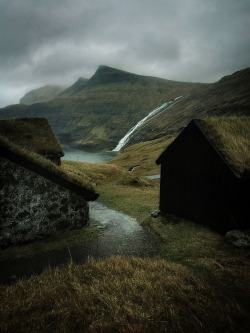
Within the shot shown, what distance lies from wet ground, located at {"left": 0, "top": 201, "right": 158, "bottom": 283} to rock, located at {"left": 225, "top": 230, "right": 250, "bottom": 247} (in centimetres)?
373

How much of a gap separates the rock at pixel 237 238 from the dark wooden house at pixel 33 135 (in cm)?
2523

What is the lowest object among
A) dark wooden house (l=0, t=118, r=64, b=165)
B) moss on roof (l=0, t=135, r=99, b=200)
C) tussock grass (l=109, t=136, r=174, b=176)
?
tussock grass (l=109, t=136, r=174, b=176)

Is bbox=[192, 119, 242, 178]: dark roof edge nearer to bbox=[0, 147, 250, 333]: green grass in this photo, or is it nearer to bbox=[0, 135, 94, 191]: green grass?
bbox=[0, 147, 250, 333]: green grass

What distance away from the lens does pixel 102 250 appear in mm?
11391

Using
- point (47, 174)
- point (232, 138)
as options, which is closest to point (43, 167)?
point (47, 174)

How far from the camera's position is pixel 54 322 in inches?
209

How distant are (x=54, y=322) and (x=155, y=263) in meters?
4.21

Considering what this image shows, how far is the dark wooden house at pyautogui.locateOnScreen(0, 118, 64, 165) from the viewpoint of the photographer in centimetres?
3034

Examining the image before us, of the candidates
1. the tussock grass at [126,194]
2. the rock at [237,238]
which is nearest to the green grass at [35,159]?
the tussock grass at [126,194]

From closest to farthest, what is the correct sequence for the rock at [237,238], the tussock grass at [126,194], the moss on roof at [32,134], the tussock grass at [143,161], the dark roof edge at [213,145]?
the rock at [237,238], the dark roof edge at [213,145], the tussock grass at [126,194], the moss on roof at [32,134], the tussock grass at [143,161]

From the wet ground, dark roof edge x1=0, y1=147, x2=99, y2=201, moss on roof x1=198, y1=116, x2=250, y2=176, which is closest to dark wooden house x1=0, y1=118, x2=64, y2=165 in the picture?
the wet ground

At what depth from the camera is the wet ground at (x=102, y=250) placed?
9.09 meters

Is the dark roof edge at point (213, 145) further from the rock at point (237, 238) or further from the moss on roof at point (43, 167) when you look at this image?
the moss on roof at point (43, 167)

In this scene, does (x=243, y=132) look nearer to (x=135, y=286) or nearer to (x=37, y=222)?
(x=135, y=286)
